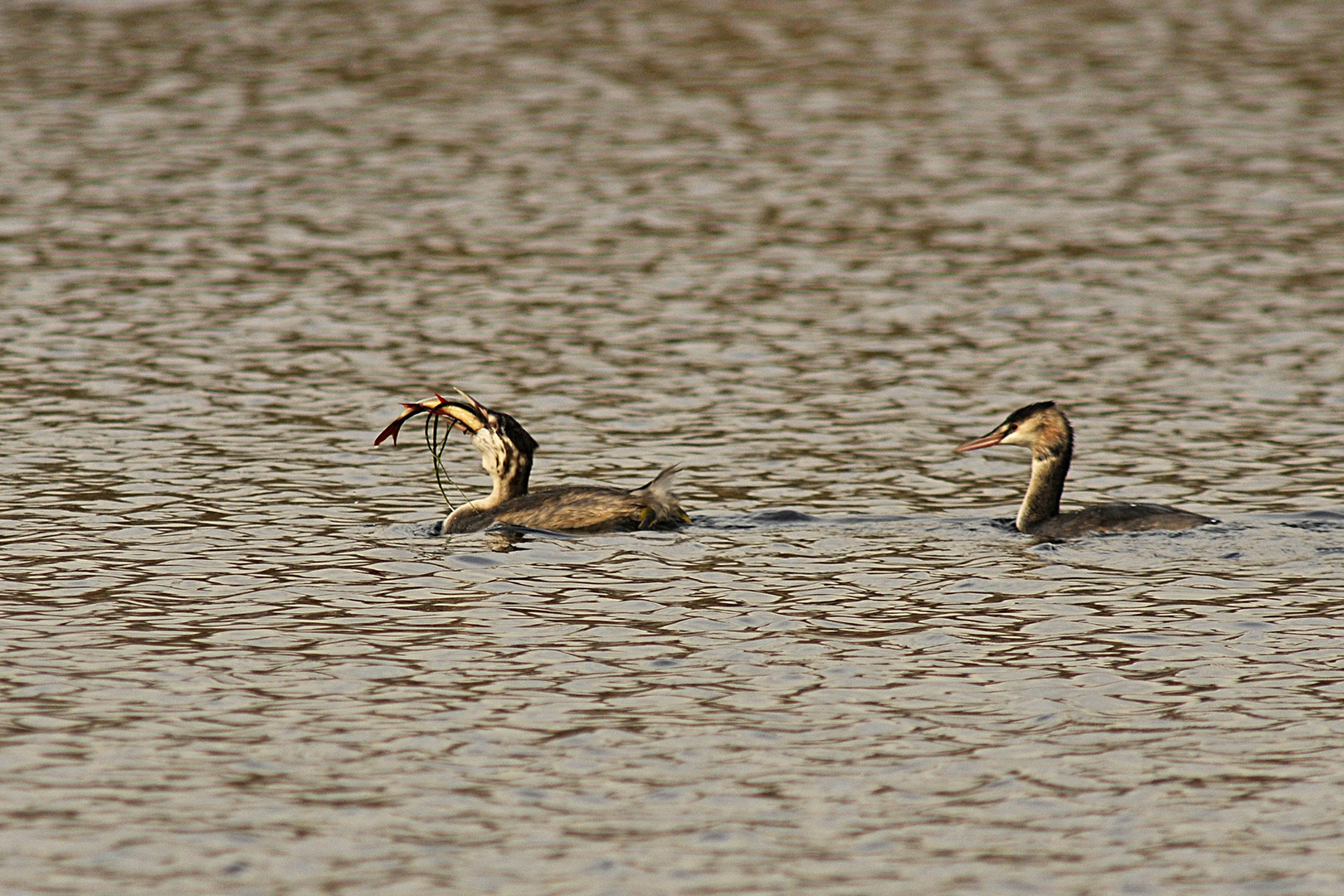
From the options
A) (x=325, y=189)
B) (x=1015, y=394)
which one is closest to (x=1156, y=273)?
(x=1015, y=394)

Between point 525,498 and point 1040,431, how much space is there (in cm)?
386

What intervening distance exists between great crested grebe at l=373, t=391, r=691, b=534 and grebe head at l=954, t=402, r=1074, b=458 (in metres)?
2.47

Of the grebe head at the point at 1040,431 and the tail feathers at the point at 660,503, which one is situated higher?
the grebe head at the point at 1040,431

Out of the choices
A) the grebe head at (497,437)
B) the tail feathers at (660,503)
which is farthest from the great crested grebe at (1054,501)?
the grebe head at (497,437)

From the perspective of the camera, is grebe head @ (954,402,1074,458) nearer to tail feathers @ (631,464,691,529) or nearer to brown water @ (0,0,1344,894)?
brown water @ (0,0,1344,894)

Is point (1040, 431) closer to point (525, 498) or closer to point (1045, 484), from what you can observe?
point (1045, 484)

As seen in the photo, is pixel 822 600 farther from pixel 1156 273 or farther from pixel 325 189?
pixel 325 189

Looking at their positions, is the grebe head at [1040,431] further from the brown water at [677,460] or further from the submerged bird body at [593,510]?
the submerged bird body at [593,510]

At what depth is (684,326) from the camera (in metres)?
22.5

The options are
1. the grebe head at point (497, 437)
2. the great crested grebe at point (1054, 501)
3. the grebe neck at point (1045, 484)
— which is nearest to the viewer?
the great crested grebe at point (1054, 501)

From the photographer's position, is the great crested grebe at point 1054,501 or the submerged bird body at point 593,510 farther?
the submerged bird body at point 593,510

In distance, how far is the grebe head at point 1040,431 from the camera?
1609 cm

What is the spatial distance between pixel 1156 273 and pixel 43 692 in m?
15.9

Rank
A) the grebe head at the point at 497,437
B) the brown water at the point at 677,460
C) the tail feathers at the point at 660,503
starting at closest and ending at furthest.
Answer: the brown water at the point at 677,460 → the tail feathers at the point at 660,503 → the grebe head at the point at 497,437
